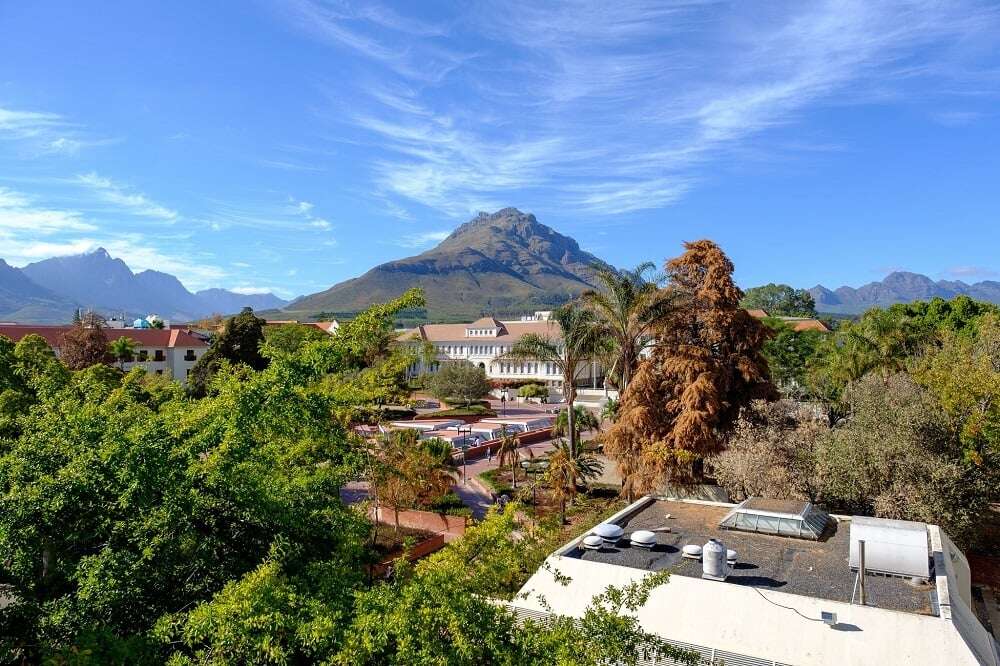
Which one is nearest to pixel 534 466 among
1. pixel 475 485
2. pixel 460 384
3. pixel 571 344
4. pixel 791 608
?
pixel 475 485

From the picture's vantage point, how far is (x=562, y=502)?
21891 mm

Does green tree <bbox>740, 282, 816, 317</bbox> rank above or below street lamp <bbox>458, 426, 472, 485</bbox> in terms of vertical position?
above

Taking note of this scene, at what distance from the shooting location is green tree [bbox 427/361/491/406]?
182 ft

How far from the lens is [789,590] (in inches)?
450

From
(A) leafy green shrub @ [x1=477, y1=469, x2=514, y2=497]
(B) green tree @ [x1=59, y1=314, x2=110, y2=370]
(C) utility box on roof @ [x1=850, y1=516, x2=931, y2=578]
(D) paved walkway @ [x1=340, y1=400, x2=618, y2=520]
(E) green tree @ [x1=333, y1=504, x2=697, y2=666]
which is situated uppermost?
(B) green tree @ [x1=59, y1=314, x2=110, y2=370]

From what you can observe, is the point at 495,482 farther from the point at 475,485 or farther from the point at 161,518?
the point at 161,518

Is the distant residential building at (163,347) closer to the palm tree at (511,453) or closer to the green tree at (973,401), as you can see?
the palm tree at (511,453)

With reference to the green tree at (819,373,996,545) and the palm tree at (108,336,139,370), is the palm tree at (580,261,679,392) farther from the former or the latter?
the palm tree at (108,336,139,370)

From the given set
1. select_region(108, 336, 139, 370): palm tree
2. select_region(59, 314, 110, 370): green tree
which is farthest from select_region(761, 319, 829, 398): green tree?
select_region(108, 336, 139, 370): palm tree

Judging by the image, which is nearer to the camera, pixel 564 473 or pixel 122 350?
pixel 564 473

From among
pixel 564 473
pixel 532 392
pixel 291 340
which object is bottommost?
pixel 532 392

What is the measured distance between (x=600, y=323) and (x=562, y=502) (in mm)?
6432

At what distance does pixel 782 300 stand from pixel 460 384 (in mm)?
92554

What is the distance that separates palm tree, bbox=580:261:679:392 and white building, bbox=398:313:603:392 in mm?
48095
